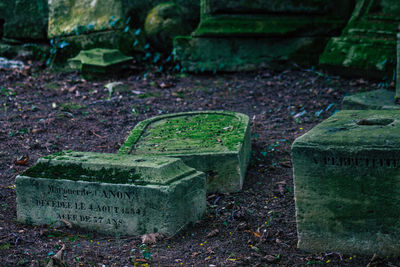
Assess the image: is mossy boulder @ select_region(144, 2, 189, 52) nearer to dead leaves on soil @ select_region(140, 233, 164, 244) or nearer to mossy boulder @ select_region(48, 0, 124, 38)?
mossy boulder @ select_region(48, 0, 124, 38)

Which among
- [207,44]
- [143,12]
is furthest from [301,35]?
[143,12]

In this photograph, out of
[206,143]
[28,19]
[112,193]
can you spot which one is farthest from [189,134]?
[28,19]

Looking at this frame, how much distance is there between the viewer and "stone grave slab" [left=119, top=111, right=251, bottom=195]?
11.9 ft

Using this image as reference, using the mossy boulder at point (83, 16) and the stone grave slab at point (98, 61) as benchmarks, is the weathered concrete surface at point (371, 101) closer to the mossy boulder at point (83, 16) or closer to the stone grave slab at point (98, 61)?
the stone grave slab at point (98, 61)

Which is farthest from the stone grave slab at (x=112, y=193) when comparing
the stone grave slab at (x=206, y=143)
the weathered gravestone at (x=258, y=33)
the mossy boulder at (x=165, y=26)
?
the mossy boulder at (x=165, y=26)

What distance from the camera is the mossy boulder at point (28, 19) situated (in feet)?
27.9

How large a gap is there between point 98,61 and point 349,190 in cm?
522

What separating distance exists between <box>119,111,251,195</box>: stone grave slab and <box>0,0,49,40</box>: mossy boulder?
491 centimetres

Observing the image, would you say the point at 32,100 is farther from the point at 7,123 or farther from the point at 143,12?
the point at 143,12

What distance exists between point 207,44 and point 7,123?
3264mm

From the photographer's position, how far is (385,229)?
2514 millimetres

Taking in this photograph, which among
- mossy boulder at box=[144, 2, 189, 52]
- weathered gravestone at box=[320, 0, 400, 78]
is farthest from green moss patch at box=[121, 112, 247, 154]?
mossy boulder at box=[144, 2, 189, 52]

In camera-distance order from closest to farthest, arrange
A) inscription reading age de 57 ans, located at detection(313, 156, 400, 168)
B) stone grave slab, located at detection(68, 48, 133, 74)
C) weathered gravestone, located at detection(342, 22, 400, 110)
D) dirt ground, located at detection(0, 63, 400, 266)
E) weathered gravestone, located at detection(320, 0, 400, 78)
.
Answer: inscription reading age de 57 ans, located at detection(313, 156, 400, 168), dirt ground, located at detection(0, 63, 400, 266), weathered gravestone, located at detection(342, 22, 400, 110), weathered gravestone, located at detection(320, 0, 400, 78), stone grave slab, located at detection(68, 48, 133, 74)

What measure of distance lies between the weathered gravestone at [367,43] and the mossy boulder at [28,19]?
5.03m
